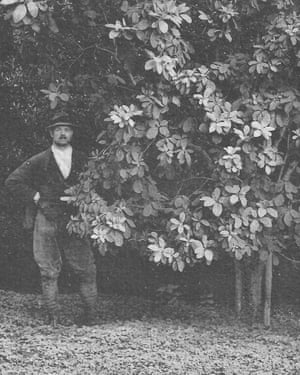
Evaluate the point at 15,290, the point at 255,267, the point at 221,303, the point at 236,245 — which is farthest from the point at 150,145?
the point at 15,290

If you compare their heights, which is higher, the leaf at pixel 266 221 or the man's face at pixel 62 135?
the man's face at pixel 62 135

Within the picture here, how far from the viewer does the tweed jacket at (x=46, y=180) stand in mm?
6098

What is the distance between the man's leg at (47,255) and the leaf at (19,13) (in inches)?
84.7

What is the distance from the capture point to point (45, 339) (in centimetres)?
565

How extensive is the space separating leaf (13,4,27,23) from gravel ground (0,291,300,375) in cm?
245

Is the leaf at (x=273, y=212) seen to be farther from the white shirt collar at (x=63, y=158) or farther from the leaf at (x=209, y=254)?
the white shirt collar at (x=63, y=158)

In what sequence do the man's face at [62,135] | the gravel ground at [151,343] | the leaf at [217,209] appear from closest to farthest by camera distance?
the gravel ground at [151,343]
the leaf at [217,209]
the man's face at [62,135]

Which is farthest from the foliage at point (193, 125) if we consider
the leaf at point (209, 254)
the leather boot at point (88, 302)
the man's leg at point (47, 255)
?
the leather boot at point (88, 302)

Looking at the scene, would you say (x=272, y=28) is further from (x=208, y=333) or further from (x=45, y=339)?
(x=45, y=339)

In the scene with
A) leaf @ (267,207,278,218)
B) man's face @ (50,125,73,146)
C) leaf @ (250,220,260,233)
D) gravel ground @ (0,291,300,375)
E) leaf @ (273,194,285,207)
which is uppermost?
man's face @ (50,125,73,146)

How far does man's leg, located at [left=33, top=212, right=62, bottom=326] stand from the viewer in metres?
6.25

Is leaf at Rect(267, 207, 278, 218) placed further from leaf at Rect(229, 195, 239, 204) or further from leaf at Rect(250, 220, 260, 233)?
leaf at Rect(229, 195, 239, 204)

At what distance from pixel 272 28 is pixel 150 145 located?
133 centimetres

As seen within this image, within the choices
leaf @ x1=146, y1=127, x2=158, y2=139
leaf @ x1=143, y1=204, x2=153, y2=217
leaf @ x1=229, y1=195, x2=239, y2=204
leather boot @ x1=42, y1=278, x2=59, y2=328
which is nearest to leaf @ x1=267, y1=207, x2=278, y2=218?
leaf @ x1=229, y1=195, x2=239, y2=204
